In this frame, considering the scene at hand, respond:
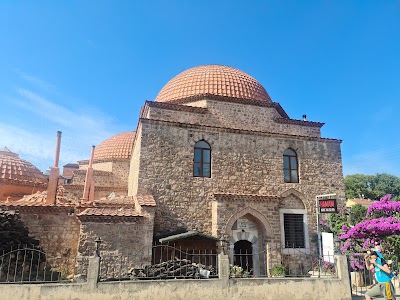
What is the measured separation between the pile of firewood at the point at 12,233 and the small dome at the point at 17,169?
24.7 ft

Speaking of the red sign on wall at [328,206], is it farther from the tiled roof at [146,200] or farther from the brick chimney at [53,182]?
the brick chimney at [53,182]

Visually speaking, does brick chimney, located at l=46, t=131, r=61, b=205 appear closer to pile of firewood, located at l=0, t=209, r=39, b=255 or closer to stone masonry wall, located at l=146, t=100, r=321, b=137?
pile of firewood, located at l=0, t=209, r=39, b=255

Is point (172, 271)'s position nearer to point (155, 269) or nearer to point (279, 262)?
point (155, 269)

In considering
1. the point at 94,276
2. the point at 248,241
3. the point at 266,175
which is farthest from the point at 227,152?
the point at 94,276

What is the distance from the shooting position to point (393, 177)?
3366 cm

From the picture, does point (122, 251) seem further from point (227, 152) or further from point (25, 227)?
point (227, 152)

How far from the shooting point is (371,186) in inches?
1326

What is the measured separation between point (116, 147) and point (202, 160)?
820 centimetres

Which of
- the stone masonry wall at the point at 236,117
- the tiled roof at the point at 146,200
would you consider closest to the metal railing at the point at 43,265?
the tiled roof at the point at 146,200

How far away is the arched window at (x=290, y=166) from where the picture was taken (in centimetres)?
1178

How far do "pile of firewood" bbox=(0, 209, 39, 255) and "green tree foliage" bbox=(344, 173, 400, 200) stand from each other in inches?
1217

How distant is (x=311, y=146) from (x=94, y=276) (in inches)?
375

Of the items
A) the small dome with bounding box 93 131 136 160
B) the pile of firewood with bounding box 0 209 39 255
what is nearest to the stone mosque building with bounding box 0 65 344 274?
the pile of firewood with bounding box 0 209 39 255

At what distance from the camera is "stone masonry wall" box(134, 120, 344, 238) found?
10266 mm
